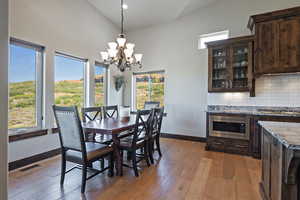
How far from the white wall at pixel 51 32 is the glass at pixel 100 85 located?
→ 0.39m

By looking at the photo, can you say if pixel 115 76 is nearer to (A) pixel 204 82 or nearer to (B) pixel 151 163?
(A) pixel 204 82

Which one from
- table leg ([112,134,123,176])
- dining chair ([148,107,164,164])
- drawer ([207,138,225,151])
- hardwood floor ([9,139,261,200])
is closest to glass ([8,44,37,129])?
hardwood floor ([9,139,261,200])

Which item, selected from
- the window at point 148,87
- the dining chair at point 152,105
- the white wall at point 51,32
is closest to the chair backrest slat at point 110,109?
the dining chair at point 152,105

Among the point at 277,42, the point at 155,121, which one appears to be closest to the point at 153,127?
the point at 155,121

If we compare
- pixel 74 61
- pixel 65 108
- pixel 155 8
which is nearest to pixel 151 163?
pixel 65 108

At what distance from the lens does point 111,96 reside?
5.33 meters

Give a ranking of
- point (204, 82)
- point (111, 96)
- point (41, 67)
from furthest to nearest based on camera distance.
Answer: point (111, 96) → point (204, 82) → point (41, 67)

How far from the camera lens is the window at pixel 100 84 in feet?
15.9

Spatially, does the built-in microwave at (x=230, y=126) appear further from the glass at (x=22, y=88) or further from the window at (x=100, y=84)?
the glass at (x=22, y=88)

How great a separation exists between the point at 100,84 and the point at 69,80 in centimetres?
108

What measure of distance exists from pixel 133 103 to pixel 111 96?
0.82 m

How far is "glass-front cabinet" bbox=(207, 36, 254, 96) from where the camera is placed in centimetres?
374

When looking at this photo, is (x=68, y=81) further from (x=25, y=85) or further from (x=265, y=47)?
Result: (x=265, y=47)

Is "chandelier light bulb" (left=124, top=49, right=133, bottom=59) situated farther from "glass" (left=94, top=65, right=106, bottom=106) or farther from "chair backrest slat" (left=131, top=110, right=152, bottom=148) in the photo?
"glass" (left=94, top=65, right=106, bottom=106)
